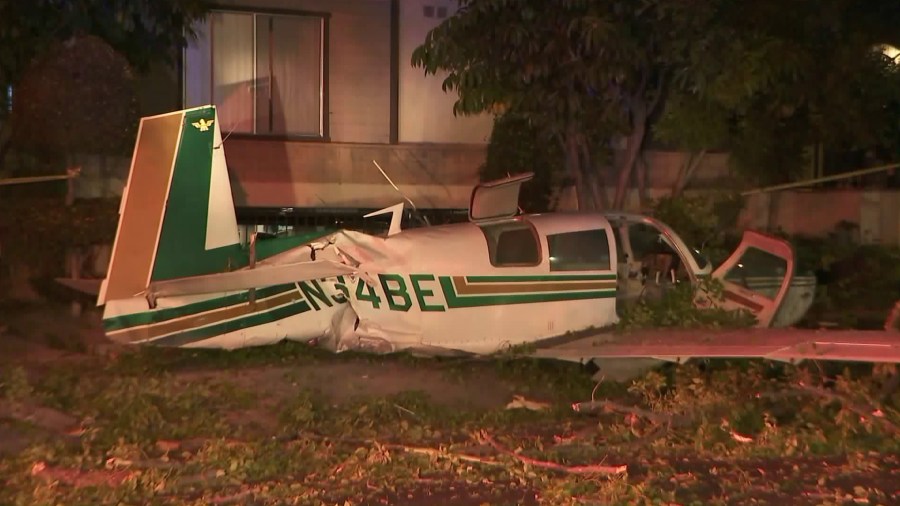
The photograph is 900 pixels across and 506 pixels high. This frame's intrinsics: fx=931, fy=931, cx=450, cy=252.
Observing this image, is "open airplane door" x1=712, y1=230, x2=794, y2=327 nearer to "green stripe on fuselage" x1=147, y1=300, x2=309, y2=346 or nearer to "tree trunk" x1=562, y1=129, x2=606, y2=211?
"tree trunk" x1=562, y1=129, x2=606, y2=211

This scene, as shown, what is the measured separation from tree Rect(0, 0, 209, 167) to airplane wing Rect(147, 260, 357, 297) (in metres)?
5.15

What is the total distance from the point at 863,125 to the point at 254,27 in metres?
9.27

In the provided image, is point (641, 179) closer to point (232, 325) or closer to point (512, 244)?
point (512, 244)

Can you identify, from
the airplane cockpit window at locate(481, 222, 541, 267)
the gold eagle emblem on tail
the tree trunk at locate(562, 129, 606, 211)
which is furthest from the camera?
the tree trunk at locate(562, 129, 606, 211)

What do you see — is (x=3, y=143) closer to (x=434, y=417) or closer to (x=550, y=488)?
(x=434, y=417)

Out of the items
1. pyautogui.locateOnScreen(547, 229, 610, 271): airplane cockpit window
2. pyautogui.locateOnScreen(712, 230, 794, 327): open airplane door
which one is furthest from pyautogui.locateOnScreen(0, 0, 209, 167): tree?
pyautogui.locateOnScreen(712, 230, 794, 327): open airplane door

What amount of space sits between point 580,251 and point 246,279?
10.9ft

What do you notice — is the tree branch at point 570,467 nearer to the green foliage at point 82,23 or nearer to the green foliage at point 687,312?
the green foliage at point 687,312

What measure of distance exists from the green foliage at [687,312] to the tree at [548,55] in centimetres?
Answer: 296

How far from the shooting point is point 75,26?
11664 millimetres

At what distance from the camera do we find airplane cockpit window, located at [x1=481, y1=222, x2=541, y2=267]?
915 cm

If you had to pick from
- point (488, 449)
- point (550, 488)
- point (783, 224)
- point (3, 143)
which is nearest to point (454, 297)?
point (488, 449)

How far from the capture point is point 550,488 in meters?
5.76

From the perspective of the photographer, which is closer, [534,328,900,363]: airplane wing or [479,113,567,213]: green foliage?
[534,328,900,363]: airplane wing
